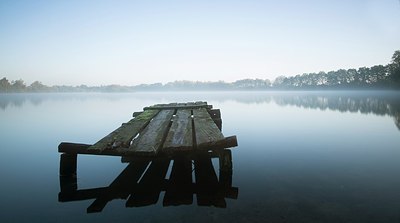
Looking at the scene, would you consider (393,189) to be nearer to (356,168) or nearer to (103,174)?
(356,168)

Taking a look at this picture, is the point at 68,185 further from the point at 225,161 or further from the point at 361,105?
the point at 361,105

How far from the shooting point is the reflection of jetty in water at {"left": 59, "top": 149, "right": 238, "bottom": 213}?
4.38 m

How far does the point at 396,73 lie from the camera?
254 ft

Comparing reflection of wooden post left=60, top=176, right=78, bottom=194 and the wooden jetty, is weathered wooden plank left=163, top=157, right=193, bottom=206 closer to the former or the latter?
the wooden jetty

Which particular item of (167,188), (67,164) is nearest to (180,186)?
(167,188)

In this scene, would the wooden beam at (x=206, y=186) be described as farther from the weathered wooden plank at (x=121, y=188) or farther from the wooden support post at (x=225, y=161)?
the weathered wooden plank at (x=121, y=188)

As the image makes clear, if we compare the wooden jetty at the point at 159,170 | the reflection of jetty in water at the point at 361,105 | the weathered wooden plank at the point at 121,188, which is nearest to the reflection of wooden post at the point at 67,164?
the wooden jetty at the point at 159,170

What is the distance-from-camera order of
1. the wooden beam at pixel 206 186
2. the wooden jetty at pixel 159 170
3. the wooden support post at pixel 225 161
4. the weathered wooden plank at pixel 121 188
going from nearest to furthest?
the wooden jetty at pixel 159 170, the wooden beam at pixel 206 186, the weathered wooden plank at pixel 121 188, the wooden support post at pixel 225 161

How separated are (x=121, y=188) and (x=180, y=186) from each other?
1.35 m

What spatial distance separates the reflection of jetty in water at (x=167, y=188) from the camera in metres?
4.38

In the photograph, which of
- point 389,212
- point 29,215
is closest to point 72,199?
point 29,215

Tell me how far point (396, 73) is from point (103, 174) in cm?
9929

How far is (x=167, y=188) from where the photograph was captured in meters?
4.89

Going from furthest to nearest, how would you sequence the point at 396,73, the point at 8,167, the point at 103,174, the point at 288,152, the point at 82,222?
1. the point at 396,73
2. the point at 288,152
3. the point at 8,167
4. the point at 103,174
5. the point at 82,222
